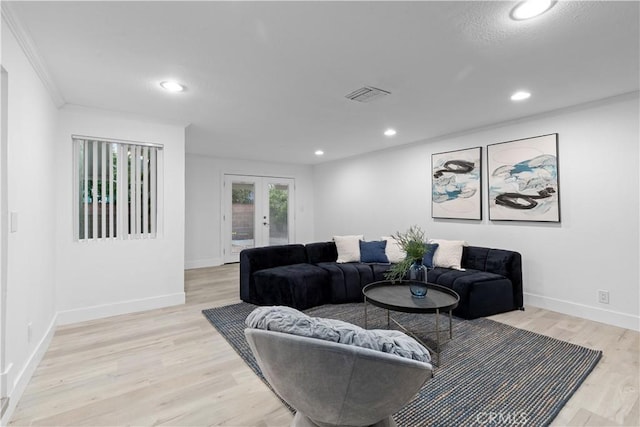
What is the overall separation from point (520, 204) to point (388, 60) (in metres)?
2.58

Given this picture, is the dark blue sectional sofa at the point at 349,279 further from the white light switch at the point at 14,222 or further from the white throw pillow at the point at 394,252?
the white light switch at the point at 14,222

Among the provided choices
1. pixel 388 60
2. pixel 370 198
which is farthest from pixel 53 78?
pixel 370 198

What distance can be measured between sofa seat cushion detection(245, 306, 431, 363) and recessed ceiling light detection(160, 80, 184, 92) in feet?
7.52

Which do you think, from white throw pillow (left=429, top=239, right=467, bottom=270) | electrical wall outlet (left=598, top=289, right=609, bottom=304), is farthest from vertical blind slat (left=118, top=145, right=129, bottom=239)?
electrical wall outlet (left=598, top=289, right=609, bottom=304)

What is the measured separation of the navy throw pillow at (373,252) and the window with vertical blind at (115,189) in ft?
8.81

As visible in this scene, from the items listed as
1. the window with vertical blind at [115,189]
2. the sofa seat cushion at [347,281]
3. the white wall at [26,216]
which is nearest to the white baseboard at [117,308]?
the white wall at [26,216]

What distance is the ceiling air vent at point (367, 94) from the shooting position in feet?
A: 9.34

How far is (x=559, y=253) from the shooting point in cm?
346

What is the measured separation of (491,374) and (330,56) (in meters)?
Answer: 2.53

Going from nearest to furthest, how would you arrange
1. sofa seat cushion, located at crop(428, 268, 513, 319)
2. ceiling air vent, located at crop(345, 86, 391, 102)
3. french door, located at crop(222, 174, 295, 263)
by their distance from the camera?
ceiling air vent, located at crop(345, 86, 391, 102) → sofa seat cushion, located at crop(428, 268, 513, 319) → french door, located at crop(222, 174, 295, 263)

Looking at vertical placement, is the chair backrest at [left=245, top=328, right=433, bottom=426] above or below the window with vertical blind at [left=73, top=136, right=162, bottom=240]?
below

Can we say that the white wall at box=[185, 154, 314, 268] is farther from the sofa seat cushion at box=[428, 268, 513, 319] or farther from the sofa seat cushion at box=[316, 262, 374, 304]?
the sofa seat cushion at box=[428, 268, 513, 319]

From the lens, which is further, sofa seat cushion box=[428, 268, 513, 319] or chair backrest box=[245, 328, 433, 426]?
sofa seat cushion box=[428, 268, 513, 319]

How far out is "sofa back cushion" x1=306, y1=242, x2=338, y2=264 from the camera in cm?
443
